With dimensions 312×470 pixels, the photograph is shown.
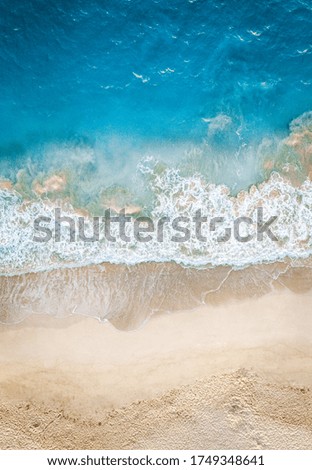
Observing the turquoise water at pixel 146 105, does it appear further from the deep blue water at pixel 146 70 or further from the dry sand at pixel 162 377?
the dry sand at pixel 162 377

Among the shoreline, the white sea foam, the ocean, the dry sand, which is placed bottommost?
the dry sand

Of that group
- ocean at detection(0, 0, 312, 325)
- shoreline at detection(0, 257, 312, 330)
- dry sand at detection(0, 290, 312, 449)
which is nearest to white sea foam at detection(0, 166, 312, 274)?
ocean at detection(0, 0, 312, 325)

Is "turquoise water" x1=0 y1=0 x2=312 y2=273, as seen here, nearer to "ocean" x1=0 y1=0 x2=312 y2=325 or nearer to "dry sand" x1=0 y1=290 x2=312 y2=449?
"ocean" x1=0 y1=0 x2=312 y2=325

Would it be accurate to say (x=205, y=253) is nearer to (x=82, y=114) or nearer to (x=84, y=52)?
(x=82, y=114)

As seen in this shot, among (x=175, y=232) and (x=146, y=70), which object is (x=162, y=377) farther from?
(x=146, y=70)

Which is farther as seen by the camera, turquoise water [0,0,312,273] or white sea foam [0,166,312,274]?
turquoise water [0,0,312,273]
